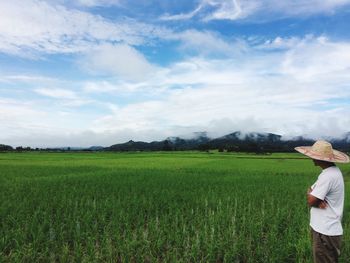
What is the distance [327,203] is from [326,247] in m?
0.51

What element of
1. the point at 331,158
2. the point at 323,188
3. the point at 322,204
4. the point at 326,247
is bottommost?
the point at 326,247

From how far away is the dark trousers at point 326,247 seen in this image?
4.02m

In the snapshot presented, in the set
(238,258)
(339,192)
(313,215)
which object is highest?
(339,192)

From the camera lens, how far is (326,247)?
13.3 feet

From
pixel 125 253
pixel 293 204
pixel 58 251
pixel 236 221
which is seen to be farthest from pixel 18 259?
pixel 293 204

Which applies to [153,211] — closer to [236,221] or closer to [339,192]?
[236,221]

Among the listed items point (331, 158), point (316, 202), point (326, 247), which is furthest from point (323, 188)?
point (326, 247)

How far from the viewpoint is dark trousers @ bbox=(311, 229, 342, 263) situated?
4.02 m

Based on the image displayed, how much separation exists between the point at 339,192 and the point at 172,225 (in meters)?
3.72

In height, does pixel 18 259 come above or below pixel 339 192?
below

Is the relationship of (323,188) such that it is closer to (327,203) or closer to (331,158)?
(327,203)

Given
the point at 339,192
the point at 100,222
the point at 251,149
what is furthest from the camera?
the point at 251,149

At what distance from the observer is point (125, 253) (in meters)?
5.38

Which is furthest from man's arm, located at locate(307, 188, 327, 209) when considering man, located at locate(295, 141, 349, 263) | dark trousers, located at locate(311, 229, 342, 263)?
dark trousers, located at locate(311, 229, 342, 263)
